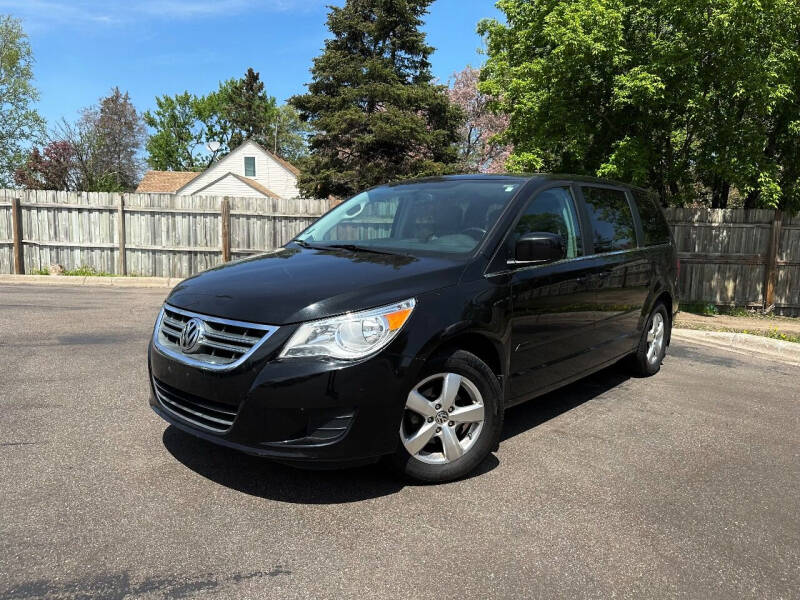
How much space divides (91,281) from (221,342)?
469 inches

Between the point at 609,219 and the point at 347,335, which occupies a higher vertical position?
the point at 609,219

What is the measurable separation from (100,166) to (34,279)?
42.6 m

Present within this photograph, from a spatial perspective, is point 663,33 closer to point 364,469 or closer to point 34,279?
point 364,469

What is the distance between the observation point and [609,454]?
3.93 meters

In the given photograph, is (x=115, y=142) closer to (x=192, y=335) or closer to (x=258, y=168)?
(x=258, y=168)

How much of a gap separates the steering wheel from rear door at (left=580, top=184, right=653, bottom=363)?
45.9 inches

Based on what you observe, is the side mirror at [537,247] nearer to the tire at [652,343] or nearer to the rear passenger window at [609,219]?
the rear passenger window at [609,219]

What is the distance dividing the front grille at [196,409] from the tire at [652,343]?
4.13 m

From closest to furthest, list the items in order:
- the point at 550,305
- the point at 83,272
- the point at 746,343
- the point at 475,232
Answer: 1. the point at 475,232
2. the point at 550,305
3. the point at 746,343
4. the point at 83,272

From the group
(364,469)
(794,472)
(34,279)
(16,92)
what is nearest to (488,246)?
(364,469)

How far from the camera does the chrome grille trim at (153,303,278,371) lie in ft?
9.60

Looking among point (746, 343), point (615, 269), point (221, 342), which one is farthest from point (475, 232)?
point (746, 343)

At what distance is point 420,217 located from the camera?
4.33m

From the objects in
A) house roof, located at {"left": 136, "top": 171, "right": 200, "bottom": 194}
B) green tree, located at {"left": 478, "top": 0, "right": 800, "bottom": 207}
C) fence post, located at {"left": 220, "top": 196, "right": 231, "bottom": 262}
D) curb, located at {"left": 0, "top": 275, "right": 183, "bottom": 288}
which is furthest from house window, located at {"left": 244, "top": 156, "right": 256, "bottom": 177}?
green tree, located at {"left": 478, "top": 0, "right": 800, "bottom": 207}
